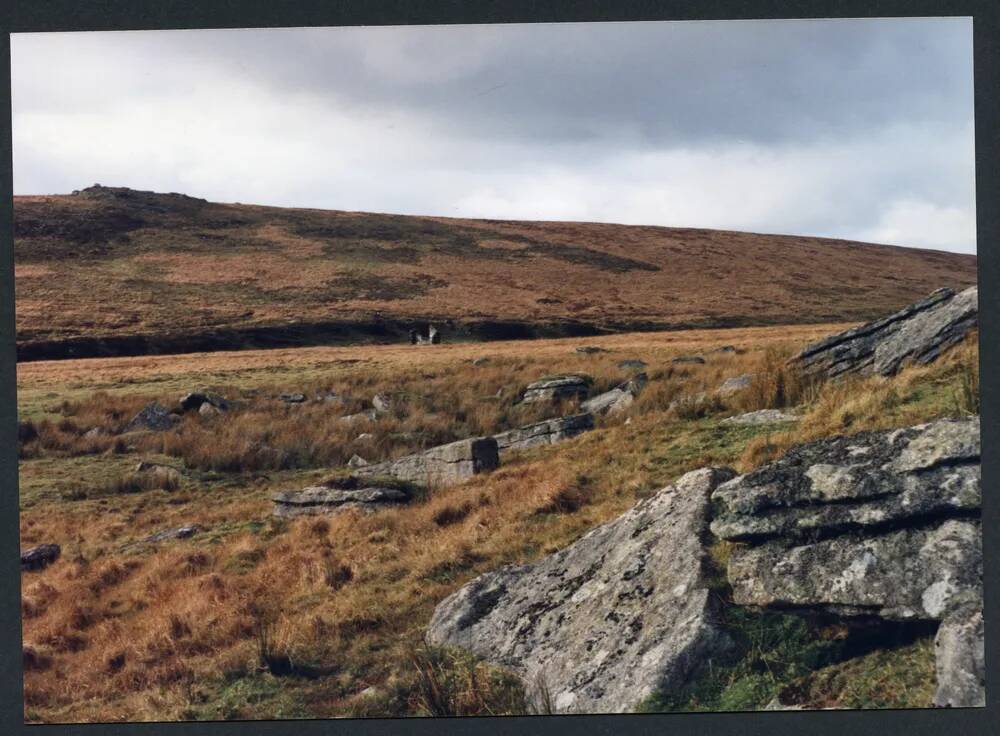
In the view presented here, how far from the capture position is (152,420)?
1912 cm

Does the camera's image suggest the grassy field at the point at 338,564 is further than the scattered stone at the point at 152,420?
No

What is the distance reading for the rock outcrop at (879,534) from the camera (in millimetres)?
6008

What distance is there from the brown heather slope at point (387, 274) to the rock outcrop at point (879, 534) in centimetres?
3701

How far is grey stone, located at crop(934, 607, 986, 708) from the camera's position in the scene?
19.0 ft

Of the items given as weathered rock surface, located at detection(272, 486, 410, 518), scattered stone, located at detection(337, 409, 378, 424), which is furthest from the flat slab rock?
scattered stone, located at detection(337, 409, 378, 424)

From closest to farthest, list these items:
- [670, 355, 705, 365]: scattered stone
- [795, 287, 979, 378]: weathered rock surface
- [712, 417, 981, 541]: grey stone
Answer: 1. [712, 417, 981, 541]: grey stone
2. [795, 287, 979, 378]: weathered rock surface
3. [670, 355, 705, 365]: scattered stone

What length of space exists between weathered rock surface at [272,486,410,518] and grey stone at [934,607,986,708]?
25.1ft

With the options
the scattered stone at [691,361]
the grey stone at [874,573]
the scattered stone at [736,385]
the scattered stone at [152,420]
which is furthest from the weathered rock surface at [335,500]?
the scattered stone at [691,361]

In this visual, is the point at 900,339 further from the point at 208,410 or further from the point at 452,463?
the point at 208,410

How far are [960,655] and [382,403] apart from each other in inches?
653

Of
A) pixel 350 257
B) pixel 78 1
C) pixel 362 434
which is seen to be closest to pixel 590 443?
pixel 362 434

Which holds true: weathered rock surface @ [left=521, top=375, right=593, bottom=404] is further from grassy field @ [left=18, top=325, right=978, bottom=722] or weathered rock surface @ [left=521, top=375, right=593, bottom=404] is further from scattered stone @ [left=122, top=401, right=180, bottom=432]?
scattered stone @ [left=122, top=401, right=180, bottom=432]

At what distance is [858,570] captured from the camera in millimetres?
6246

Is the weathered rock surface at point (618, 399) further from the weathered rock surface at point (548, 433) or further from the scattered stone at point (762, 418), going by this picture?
the scattered stone at point (762, 418)
